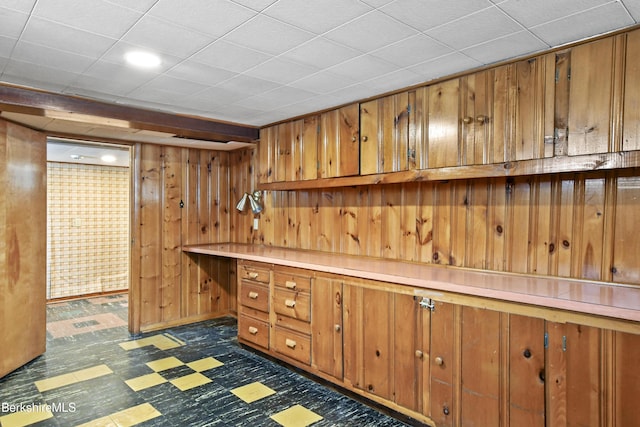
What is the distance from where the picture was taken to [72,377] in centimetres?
325

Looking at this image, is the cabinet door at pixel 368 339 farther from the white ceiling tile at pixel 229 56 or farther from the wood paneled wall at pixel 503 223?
the white ceiling tile at pixel 229 56

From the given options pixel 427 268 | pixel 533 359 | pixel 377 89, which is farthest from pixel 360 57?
pixel 533 359

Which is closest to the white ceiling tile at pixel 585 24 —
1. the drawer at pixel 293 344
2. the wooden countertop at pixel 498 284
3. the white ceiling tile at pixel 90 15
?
the wooden countertop at pixel 498 284

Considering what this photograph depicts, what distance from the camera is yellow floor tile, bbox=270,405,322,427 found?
8.36ft

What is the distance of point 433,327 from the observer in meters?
2.38

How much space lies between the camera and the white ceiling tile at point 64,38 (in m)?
2.00

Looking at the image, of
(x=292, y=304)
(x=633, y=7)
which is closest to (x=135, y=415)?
(x=292, y=304)

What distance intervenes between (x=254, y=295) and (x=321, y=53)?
230 cm

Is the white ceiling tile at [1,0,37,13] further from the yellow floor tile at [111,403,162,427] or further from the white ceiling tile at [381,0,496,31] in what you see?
the yellow floor tile at [111,403,162,427]

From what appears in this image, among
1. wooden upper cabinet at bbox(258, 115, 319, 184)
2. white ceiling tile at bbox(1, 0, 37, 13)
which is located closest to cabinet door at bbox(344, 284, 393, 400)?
wooden upper cabinet at bbox(258, 115, 319, 184)

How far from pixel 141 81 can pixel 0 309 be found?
220 cm

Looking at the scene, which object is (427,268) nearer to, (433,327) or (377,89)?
(433,327)

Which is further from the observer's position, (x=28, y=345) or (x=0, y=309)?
(x=28, y=345)

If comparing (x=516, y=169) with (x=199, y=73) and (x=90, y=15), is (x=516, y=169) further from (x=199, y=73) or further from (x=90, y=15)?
(x=90, y=15)
